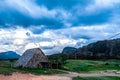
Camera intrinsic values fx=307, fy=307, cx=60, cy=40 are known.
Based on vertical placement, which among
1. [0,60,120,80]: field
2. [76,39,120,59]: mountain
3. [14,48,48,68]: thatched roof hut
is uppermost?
[76,39,120,59]: mountain

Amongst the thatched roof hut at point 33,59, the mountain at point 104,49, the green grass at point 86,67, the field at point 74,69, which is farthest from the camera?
the mountain at point 104,49

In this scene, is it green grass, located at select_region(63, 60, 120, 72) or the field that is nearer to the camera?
the field

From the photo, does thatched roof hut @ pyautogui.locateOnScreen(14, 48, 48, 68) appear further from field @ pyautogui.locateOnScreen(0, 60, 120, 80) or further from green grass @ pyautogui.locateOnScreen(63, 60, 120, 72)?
green grass @ pyautogui.locateOnScreen(63, 60, 120, 72)

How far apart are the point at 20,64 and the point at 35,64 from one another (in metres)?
3.14

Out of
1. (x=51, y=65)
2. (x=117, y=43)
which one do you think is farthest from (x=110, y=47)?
(x=51, y=65)

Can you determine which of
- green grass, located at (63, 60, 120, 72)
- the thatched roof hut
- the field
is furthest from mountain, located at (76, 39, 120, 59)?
the thatched roof hut

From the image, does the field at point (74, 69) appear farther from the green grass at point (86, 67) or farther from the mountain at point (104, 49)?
the mountain at point (104, 49)

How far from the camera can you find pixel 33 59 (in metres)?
62.2

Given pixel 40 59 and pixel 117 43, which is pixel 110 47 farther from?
pixel 40 59

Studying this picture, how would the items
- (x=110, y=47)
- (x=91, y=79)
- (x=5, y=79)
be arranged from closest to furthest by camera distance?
1. (x=5, y=79)
2. (x=91, y=79)
3. (x=110, y=47)

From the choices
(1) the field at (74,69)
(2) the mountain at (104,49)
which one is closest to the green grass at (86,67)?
(1) the field at (74,69)

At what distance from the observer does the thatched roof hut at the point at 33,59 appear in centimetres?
6147

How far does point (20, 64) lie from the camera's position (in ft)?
207

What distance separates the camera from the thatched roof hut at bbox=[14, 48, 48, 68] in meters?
61.5
